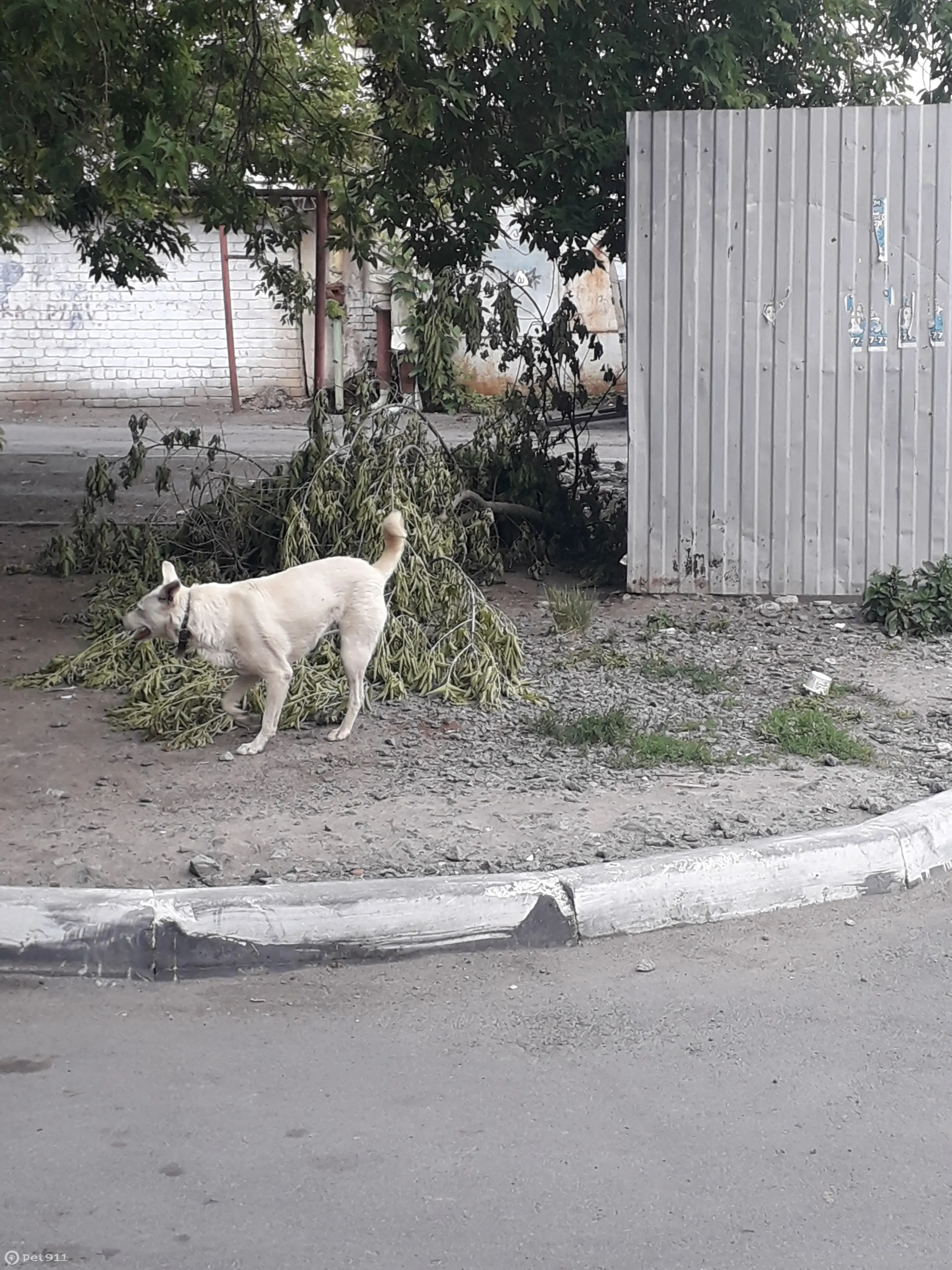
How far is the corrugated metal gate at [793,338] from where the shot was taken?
8586 millimetres

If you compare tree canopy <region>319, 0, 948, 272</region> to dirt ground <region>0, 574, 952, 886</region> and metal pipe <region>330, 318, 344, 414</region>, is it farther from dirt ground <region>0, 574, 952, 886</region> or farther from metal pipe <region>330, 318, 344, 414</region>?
metal pipe <region>330, 318, 344, 414</region>

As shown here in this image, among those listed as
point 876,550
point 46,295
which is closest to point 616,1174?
point 876,550

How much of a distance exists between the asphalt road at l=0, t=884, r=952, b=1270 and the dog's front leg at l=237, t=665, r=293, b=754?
2.00 metres

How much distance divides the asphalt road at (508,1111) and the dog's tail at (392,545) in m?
2.47

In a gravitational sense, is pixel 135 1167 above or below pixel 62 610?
below

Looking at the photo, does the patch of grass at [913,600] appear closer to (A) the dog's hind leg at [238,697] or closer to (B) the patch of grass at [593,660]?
(B) the patch of grass at [593,660]

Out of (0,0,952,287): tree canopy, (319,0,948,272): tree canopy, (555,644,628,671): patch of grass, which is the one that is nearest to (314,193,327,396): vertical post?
(0,0,952,287): tree canopy

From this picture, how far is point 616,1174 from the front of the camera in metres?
3.34

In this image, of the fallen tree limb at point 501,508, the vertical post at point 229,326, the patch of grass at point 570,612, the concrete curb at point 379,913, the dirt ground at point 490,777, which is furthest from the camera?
the vertical post at point 229,326

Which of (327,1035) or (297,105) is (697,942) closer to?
(327,1035)

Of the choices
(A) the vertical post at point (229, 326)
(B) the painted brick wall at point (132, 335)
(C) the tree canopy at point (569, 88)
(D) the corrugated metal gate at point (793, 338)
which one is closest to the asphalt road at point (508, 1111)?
(D) the corrugated metal gate at point (793, 338)

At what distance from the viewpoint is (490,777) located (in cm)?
603

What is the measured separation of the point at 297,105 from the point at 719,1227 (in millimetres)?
10535

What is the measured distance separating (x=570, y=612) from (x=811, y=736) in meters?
2.22
